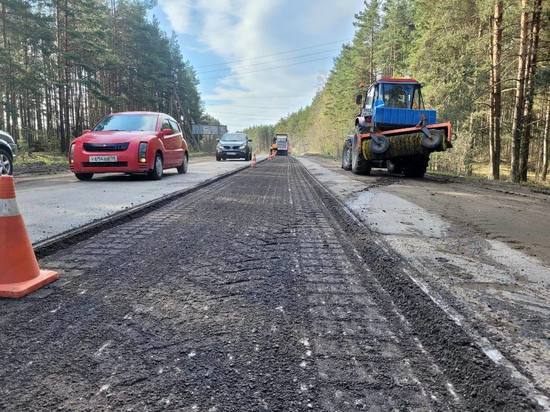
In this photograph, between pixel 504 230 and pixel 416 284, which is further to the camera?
pixel 504 230

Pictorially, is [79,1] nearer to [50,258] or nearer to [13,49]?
[13,49]

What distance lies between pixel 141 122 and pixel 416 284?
375 inches

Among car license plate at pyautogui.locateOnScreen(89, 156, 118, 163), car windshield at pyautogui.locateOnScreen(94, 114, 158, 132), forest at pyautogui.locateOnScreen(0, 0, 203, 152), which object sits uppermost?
forest at pyautogui.locateOnScreen(0, 0, 203, 152)

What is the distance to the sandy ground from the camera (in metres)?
2.12

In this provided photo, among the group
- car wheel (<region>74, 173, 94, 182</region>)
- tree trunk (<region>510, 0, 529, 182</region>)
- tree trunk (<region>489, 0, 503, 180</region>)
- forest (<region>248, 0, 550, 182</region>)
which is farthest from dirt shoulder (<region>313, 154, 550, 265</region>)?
tree trunk (<region>489, 0, 503, 180</region>)

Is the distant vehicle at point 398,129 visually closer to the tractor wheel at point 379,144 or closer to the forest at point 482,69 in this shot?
the tractor wheel at point 379,144

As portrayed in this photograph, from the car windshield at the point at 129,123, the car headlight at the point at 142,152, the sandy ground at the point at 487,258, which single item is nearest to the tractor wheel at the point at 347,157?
the car windshield at the point at 129,123

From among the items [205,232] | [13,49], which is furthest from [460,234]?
[13,49]

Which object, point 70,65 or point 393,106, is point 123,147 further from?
point 70,65

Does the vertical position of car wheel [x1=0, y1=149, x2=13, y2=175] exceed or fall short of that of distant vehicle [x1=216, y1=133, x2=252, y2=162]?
it falls short

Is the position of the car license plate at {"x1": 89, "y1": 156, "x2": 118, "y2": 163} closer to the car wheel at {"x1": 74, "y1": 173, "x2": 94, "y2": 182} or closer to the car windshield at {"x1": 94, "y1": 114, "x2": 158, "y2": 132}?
the car wheel at {"x1": 74, "y1": 173, "x2": 94, "y2": 182}

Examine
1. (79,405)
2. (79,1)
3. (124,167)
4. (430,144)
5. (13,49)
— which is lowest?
(79,405)

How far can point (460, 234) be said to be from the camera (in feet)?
15.8

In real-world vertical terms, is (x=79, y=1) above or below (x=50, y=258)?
above
